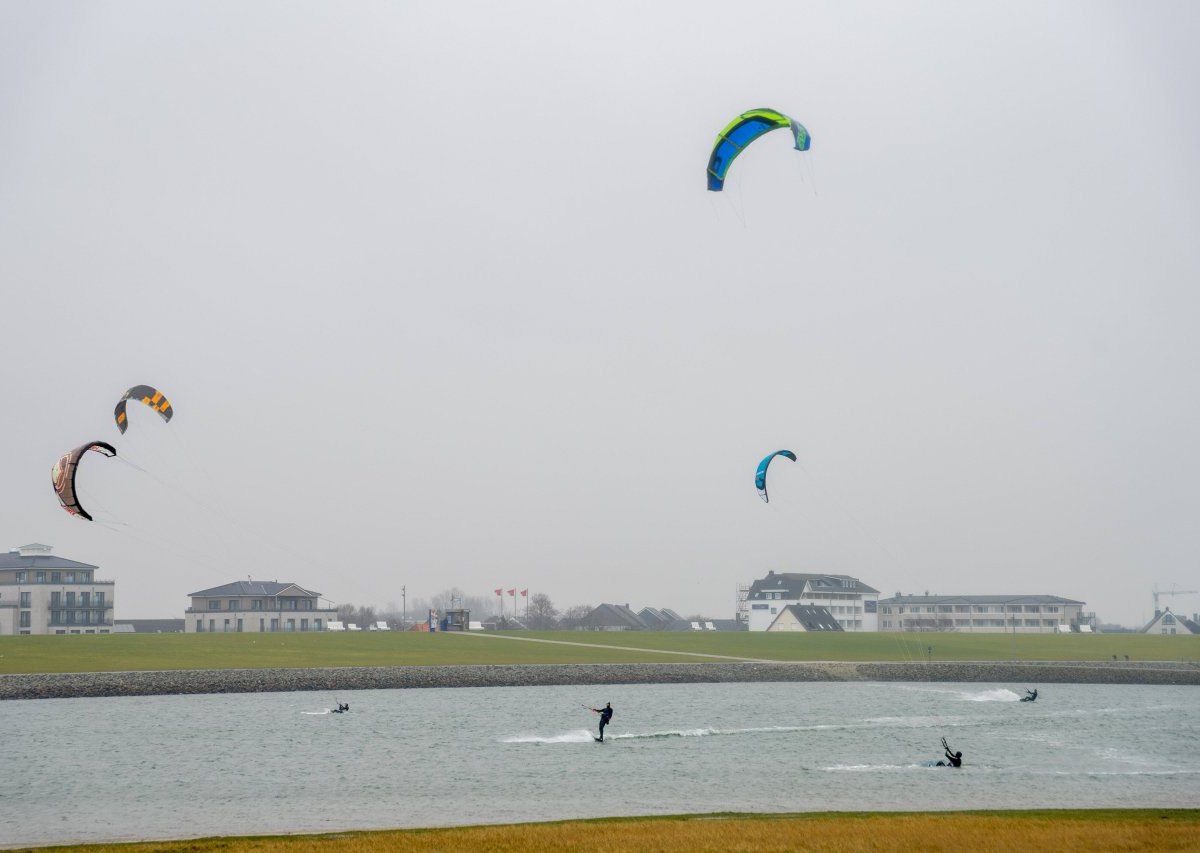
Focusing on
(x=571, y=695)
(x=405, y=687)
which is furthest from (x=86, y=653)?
(x=571, y=695)

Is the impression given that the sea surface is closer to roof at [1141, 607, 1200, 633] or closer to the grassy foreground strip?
the grassy foreground strip

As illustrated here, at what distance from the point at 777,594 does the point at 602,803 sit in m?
115

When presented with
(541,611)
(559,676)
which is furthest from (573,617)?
(559,676)

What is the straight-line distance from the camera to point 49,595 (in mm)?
109125

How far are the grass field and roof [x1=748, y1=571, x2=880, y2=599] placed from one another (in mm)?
26726

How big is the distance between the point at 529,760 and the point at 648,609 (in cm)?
12778

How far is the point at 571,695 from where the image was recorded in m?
62.7

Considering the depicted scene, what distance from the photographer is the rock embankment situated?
2265 inches

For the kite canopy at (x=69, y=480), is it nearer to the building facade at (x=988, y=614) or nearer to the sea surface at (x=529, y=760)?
the sea surface at (x=529, y=760)

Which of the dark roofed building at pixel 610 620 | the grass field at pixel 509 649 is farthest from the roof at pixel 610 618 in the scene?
the grass field at pixel 509 649

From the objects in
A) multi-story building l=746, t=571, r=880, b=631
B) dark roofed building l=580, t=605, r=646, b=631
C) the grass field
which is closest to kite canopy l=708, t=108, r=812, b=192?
the grass field

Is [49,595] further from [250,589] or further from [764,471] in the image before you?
[764,471]

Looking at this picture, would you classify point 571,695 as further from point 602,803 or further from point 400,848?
point 400,848

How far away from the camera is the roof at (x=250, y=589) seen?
114938 millimetres
